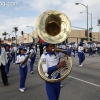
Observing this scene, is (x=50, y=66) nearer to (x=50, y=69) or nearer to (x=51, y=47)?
(x=50, y=69)

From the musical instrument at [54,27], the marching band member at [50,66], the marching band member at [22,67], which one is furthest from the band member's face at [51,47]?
the marching band member at [22,67]

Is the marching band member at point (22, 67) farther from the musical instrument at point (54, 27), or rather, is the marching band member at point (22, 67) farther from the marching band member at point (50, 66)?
the musical instrument at point (54, 27)

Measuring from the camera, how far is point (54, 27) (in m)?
3.78

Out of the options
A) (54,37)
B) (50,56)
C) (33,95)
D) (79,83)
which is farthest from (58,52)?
(79,83)

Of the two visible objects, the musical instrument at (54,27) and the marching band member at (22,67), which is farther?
the marching band member at (22,67)

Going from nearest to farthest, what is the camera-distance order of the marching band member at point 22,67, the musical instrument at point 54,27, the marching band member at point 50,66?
the musical instrument at point 54,27, the marching band member at point 50,66, the marching band member at point 22,67

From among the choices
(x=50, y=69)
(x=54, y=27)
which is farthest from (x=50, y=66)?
(x=54, y=27)

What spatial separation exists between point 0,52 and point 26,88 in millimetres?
1909

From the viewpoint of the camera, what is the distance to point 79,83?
7.91 meters

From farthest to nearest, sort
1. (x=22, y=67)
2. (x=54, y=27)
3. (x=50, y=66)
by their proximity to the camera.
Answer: (x=22, y=67) < (x=50, y=66) < (x=54, y=27)

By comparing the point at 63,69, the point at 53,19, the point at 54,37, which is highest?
the point at 53,19

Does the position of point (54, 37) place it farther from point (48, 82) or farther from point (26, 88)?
point (26, 88)

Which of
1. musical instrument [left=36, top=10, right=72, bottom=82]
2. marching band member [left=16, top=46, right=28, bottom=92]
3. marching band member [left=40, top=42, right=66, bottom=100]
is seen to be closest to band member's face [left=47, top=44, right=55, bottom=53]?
marching band member [left=40, top=42, right=66, bottom=100]

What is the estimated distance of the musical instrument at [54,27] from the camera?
3.59 m
